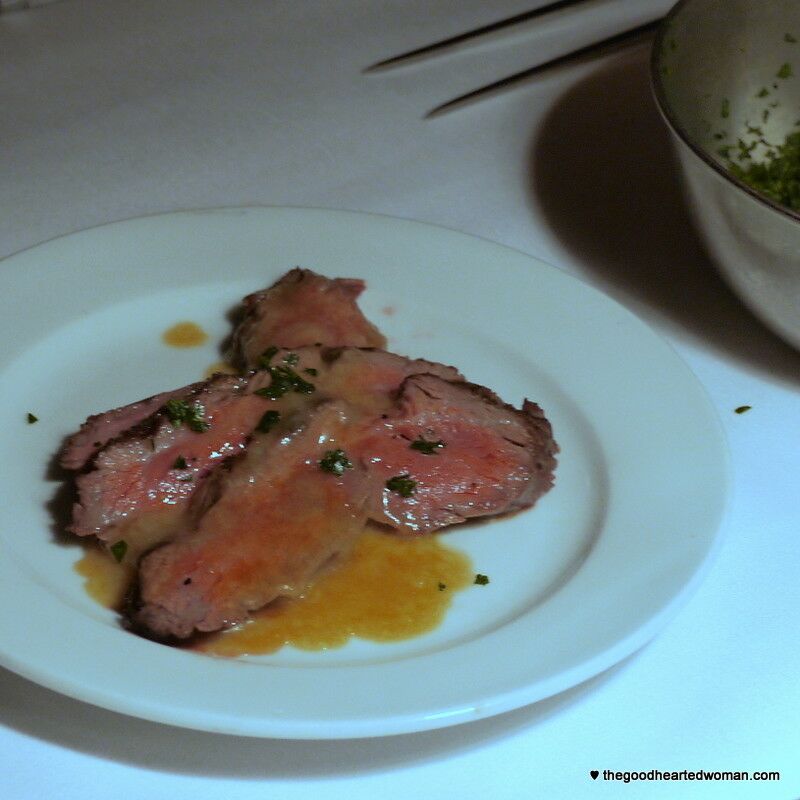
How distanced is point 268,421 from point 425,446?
0.82 feet

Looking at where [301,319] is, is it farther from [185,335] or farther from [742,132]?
[742,132]

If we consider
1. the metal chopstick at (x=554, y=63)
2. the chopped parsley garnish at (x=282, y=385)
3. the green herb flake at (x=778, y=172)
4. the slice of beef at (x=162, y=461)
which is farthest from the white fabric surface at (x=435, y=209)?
the chopped parsley garnish at (x=282, y=385)

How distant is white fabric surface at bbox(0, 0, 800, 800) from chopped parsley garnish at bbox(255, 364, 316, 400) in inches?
21.6

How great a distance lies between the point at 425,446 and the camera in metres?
1.83

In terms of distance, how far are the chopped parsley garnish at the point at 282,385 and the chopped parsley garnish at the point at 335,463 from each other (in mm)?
136

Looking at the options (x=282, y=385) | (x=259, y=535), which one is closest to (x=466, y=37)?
(x=282, y=385)

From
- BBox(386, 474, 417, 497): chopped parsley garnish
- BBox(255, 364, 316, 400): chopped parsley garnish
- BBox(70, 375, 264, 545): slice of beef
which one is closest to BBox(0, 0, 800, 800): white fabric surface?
BBox(70, 375, 264, 545): slice of beef

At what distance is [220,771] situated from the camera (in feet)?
4.83

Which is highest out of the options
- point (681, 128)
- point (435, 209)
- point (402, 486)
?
point (681, 128)

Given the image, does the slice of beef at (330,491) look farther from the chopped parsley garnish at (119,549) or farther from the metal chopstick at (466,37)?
the metal chopstick at (466,37)

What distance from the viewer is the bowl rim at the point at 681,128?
191 centimetres

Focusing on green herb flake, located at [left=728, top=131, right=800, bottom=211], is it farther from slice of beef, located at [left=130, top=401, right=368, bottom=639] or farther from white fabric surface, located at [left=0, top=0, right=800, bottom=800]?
slice of beef, located at [left=130, top=401, right=368, bottom=639]

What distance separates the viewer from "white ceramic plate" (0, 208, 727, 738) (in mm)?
1409

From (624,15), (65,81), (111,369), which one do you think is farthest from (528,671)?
(624,15)
